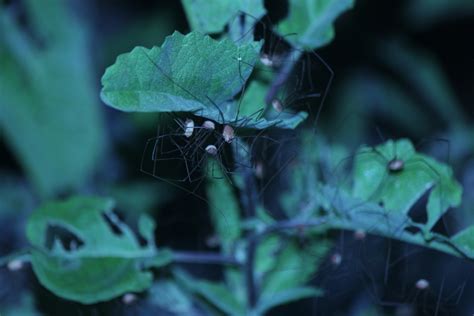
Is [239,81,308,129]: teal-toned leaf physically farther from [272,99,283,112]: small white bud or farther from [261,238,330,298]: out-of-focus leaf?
[261,238,330,298]: out-of-focus leaf

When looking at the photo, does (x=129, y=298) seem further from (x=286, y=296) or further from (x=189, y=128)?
(x=189, y=128)

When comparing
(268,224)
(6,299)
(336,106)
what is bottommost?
(6,299)

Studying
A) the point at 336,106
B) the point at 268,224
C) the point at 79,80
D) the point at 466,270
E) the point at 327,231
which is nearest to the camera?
the point at 268,224

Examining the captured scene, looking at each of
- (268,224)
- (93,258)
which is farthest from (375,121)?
(93,258)

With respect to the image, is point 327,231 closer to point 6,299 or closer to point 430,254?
point 430,254

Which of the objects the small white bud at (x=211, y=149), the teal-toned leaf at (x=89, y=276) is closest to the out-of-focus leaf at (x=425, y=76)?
the teal-toned leaf at (x=89, y=276)

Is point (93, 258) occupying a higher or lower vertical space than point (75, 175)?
higher

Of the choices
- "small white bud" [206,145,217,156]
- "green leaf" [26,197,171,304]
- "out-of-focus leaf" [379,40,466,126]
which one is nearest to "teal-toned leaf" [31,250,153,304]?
"green leaf" [26,197,171,304]
